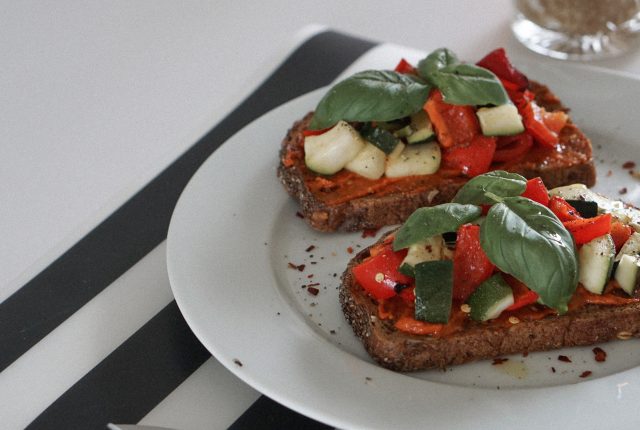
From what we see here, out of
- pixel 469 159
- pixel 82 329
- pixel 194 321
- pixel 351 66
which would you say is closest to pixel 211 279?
pixel 194 321

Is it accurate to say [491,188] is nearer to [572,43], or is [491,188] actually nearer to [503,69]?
[503,69]

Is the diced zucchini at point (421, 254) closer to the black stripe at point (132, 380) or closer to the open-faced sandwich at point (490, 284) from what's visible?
the open-faced sandwich at point (490, 284)

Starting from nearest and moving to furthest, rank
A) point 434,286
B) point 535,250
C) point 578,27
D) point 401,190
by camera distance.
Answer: point 535,250, point 434,286, point 401,190, point 578,27

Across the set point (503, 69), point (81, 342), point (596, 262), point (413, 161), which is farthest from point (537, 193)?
point (81, 342)

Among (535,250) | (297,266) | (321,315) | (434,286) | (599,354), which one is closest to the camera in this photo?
(535,250)

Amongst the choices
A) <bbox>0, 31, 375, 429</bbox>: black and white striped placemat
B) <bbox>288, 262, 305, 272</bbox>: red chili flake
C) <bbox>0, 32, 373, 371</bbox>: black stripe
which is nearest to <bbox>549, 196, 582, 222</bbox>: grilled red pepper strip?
Answer: <bbox>288, 262, 305, 272</bbox>: red chili flake

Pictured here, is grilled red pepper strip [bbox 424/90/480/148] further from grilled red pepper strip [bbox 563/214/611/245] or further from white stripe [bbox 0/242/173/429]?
white stripe [bbox 0/242/173/429]
